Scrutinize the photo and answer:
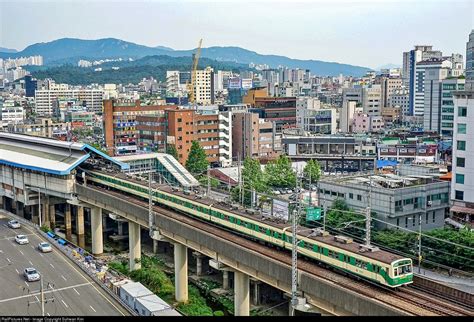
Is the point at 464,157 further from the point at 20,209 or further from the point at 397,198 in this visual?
the point at 20,209

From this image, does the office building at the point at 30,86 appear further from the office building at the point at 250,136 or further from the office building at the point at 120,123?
the office building at the point at 250,136

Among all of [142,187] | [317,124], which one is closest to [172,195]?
[142,187]

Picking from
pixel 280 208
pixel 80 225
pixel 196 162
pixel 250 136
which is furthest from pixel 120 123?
pixel 280 208

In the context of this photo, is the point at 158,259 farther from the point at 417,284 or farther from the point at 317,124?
the point at 317,124

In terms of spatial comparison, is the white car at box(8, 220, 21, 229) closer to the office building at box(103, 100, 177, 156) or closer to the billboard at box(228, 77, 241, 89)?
the office building at box(103, 100, 177, 156)

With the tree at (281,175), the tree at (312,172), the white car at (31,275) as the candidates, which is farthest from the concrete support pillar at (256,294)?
the tree at (312,172)

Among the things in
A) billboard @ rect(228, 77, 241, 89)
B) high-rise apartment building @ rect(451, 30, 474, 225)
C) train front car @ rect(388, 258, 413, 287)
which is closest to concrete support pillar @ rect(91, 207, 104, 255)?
high-rise apartment building @ rect(451, 30, 474, 225)
